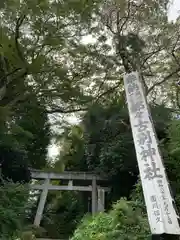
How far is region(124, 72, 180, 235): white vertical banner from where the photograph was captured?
4.55m

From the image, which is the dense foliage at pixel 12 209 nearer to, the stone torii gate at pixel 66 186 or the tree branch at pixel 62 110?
the tree branch at pixel 62 110

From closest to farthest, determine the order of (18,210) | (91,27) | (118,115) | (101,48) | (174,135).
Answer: (18,210) < (174,135) < (91,27) < (101,48) < (118,115)

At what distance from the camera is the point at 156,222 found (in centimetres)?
454

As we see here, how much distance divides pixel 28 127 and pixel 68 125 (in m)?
1.10

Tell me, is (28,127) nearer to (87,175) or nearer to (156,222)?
(87,175)

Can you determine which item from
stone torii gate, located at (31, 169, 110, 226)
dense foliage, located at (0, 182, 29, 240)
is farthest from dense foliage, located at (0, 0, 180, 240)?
stone torii gate, located at (31, 169, 110, 226)

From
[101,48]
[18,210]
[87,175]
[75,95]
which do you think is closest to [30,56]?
[75,95]

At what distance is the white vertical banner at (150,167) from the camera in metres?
4.55

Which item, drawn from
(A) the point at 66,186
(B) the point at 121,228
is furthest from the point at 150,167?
(A) the point at 66,186

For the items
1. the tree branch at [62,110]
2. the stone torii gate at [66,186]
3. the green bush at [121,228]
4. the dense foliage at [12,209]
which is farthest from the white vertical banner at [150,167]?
the stone torii gate at [66,186]

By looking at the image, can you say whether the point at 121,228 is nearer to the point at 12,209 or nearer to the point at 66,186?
the point at 12,209

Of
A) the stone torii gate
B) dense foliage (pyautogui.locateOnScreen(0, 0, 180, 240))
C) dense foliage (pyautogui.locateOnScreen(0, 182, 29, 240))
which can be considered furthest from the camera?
the stone torii gate

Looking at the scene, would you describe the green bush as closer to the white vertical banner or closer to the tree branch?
the white vertical banner

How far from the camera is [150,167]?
5332 mm
